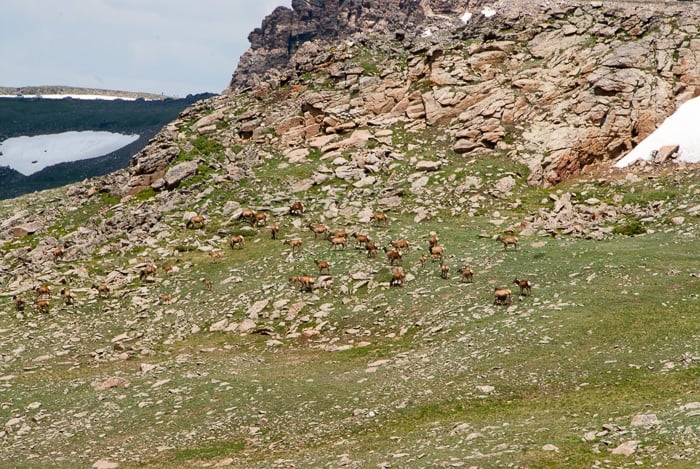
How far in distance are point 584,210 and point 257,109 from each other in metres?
35.8

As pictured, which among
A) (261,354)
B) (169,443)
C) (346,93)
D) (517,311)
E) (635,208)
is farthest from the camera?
(346,93)

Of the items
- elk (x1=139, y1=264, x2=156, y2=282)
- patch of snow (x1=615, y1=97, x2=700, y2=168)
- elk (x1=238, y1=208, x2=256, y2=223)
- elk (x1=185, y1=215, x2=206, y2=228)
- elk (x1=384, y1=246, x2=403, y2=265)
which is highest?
patch of snow (x1=615, y1=97, x2=700, y2=168)

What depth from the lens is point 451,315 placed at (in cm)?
3203

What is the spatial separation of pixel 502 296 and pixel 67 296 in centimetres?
2783

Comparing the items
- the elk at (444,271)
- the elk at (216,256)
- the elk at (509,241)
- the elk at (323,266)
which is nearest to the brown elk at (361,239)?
the elk at (323,266)

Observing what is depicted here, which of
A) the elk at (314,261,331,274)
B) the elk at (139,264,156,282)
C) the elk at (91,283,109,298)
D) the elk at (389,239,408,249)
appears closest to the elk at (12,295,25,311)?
the elk at (91,283,109,298)

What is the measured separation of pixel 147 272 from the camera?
43.3m

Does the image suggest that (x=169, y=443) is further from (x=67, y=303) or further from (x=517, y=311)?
(x=67, y=303)

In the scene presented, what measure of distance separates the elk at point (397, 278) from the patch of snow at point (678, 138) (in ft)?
83.3

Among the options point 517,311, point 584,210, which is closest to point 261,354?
point 517,311

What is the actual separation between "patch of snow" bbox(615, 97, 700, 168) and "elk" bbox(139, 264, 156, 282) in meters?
37.7

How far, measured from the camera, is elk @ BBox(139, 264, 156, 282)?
142 ft

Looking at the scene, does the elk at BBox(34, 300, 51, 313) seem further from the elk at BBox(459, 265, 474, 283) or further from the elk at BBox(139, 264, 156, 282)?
the elk at BBox(459, 265, 474, 283)

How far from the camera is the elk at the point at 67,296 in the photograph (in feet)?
134
